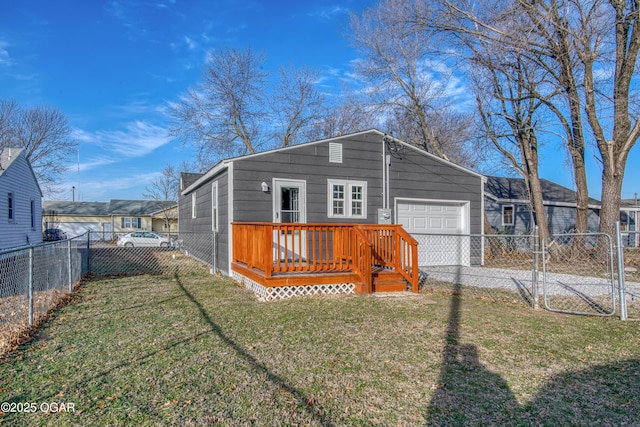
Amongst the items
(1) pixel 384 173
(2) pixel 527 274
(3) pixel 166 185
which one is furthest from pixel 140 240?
(2) pixel 527 274

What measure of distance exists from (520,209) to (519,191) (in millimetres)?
1559

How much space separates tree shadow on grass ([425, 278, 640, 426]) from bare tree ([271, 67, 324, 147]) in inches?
870

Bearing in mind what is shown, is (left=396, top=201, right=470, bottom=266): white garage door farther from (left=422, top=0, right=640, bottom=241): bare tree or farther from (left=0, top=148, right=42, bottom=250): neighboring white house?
(left=0, top=148, right=42, bottom=250): neighboring white house

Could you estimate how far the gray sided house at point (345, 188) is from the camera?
9.06 metres

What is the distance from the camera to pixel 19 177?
14.8m

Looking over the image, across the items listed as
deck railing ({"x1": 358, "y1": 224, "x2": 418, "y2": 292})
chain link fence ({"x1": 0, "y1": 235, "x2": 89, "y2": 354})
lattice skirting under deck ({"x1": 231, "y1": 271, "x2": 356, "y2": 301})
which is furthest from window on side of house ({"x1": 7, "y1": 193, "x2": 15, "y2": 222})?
deck railing ({"x1": 358, "y1": 224, "x2": 418, "y2": 292})

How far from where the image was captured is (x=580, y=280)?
8.93 m

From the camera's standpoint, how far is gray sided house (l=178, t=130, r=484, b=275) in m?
9.06

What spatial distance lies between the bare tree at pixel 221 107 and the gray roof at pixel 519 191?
13.8 m

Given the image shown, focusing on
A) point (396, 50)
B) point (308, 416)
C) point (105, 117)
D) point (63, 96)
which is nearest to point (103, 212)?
point (105, 117)

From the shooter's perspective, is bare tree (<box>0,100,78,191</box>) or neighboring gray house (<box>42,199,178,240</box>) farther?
neighboring gray house (<box>42,199,178,240</box>)

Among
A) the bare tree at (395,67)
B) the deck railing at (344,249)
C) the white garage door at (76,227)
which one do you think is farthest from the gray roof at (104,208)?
the deck railing at (344,249)

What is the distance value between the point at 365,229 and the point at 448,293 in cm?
201

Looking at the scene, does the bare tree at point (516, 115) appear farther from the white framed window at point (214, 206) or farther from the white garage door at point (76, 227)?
the white garage door at point (76, 227)
